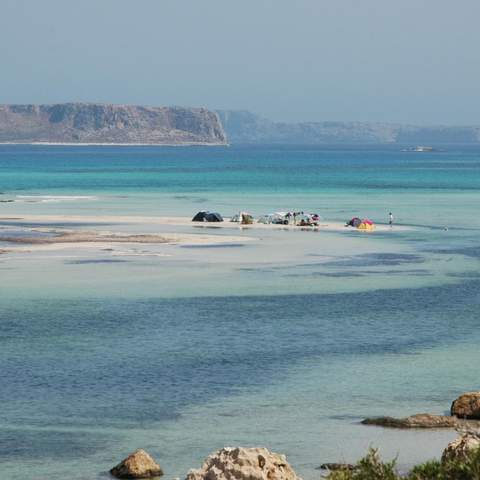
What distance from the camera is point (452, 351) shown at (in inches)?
1779

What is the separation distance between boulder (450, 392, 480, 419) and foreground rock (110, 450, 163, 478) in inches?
361

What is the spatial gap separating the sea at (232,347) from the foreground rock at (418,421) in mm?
475

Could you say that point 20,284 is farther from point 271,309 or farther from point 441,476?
point 441,476

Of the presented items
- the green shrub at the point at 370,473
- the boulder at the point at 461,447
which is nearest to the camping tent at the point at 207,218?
the boulder at the point at 461,447

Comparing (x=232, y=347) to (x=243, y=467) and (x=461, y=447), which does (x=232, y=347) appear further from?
(x=243, y=467)

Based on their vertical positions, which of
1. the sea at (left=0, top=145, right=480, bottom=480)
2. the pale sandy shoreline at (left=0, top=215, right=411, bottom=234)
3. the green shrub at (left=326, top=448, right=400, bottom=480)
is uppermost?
the green shrub at (left=326, top=448, right=400, bottom=480)

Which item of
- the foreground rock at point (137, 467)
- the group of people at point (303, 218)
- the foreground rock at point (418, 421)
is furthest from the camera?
the group of people at point (303, 218)

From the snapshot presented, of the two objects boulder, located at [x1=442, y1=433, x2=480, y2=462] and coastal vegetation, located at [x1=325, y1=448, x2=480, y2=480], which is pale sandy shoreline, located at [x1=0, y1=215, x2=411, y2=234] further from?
coastal vegetation, located at [x1=325, y1=448, x2=480, y2=480]

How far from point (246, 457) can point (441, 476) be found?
4643mm

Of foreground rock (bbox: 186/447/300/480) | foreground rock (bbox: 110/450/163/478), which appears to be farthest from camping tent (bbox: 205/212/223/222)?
foreground rock (bbox: 186/447/300/480)

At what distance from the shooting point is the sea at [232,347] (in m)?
32.5

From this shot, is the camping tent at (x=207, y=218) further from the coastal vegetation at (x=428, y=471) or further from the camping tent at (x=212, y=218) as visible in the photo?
the coastal vegetation at (x=428, y=471)

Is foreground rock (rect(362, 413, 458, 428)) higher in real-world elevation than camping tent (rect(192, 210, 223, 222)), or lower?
higher

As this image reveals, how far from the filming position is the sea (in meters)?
32.5
